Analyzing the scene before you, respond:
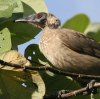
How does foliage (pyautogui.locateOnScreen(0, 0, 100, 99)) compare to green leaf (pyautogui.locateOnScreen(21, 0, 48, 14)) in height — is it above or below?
below

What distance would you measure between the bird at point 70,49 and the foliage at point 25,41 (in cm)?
60

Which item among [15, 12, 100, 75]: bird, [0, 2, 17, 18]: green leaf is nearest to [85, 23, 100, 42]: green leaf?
[0, 2, 17, 18]: green leaf

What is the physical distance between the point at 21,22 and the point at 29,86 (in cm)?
69

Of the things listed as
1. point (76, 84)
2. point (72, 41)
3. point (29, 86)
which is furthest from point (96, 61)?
point (29, 86)

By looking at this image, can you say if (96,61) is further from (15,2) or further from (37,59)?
(15,2)

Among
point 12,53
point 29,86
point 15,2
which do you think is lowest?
point 29,86

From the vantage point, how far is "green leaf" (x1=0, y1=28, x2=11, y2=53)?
2.50m

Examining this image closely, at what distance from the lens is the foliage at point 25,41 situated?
248 centimetres

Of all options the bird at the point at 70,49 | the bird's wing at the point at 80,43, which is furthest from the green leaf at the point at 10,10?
the bird's wing at the point at 80,43

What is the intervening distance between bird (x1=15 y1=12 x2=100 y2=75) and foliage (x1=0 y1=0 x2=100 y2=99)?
0.60 meters

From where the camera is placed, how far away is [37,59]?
3006 millimetres

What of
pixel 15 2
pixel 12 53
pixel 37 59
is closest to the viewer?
pixel 12 53

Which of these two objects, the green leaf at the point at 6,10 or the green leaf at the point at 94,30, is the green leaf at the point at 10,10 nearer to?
the green leaf at the point at 6,10

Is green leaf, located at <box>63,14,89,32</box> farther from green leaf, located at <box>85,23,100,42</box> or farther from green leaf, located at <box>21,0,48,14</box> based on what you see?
green leaf, located at <box>21,0,48,14</box>
